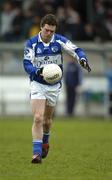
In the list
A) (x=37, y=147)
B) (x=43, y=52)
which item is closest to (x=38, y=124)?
(x=37, y=147)

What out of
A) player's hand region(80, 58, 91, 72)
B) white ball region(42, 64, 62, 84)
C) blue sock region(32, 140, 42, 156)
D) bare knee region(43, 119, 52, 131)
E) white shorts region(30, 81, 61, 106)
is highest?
player's hand region(80, 58, 91, 72)

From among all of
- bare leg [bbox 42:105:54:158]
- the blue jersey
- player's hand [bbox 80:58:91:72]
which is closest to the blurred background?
bare leg [bbox 42:105:54:158]

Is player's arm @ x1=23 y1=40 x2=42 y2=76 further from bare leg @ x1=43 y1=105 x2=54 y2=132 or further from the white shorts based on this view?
bare leg @ x1=43 y1=105 x2=54 y2=132

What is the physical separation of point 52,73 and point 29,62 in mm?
461

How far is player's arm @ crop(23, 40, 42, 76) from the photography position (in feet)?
41.0

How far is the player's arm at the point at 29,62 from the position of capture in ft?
41.0

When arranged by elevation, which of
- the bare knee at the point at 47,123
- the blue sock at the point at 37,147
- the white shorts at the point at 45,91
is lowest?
the blue sock at the point at 37,147

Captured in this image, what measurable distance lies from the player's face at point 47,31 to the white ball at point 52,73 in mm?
480

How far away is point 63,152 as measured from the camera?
14898mm

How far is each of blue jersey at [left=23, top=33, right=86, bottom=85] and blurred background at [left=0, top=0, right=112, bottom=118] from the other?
46.1 ft

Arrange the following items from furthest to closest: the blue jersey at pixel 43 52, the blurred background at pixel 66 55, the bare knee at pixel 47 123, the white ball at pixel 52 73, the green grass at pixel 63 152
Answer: the blurred background at pixel 66 55 < the bare knee at pixel 47 123 < the blue jersey at pixel 43 52 < the white ball at pixel 52 73 < the green grass at pixel 63 152

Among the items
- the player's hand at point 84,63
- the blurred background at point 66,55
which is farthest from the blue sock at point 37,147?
the blurred background at point 66,55

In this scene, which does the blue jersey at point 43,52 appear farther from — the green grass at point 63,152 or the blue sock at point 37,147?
the green grass at point 63,152

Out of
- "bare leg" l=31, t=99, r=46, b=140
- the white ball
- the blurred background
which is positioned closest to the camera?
the white ball
